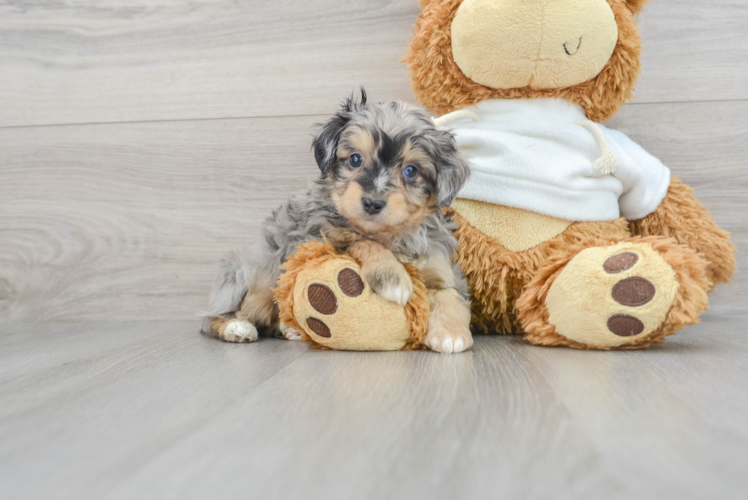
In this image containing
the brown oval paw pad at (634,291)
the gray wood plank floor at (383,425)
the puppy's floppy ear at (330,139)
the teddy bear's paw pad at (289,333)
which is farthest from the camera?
the teddy bear's paw pad at (289,333)

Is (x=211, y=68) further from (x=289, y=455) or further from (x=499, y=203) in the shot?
(x=289, y=455)

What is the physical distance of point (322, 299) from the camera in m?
1.36

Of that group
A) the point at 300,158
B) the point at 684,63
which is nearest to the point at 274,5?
the point at 300,158

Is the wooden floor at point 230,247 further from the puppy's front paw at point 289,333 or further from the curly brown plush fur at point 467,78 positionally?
the curly brown plush fur at point 467,78

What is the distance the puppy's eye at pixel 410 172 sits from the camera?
1431 mm

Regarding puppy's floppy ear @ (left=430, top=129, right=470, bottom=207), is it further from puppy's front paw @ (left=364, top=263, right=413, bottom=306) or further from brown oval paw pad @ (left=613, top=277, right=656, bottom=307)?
brown oval paw pad @ (left=613, top=277, right=656, bottom=307)

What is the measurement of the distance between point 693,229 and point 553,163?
1.57ft

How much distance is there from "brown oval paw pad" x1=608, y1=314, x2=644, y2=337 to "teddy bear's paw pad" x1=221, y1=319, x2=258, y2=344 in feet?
3.30

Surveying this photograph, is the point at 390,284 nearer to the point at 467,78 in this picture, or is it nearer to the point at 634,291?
the point at 634,291

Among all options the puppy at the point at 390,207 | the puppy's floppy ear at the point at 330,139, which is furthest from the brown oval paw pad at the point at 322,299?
the puppy's floppy ear at the point at 330,139

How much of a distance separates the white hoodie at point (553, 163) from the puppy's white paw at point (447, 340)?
44cm

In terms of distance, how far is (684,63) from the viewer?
193 cm

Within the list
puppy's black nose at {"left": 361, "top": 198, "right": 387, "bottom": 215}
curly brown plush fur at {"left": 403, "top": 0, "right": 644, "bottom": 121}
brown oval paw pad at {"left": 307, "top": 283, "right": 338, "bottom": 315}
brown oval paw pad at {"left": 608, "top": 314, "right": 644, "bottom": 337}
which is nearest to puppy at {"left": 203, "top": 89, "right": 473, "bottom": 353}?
puppy's black nose at {"left": 361, "top": 198, "right": 387, "bottom": 215}

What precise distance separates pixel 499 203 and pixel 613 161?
345 millimetres
